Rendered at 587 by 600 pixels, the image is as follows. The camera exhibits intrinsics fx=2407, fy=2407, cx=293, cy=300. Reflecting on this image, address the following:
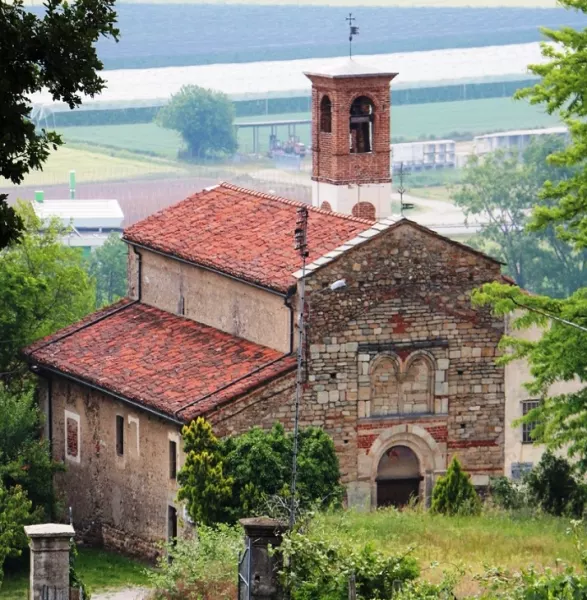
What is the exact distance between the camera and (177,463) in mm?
40719

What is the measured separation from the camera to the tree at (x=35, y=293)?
4703 centimetres

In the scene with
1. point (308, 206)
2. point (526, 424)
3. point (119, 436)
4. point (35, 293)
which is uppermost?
point (308, 206)

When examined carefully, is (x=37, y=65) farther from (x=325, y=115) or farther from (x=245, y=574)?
(x=325, y=115)

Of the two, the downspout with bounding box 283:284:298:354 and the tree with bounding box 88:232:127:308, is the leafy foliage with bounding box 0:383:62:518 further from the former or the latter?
the tree with bounding box 88:232:127:308

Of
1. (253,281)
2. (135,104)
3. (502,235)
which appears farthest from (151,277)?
(135,104)

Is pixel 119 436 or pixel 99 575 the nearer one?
pixel 99 575

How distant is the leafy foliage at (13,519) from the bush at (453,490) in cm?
684

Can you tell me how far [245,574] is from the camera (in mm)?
29781

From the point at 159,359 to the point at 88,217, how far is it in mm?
99495

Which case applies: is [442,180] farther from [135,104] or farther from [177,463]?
[177,463]

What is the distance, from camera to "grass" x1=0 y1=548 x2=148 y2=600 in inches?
1550

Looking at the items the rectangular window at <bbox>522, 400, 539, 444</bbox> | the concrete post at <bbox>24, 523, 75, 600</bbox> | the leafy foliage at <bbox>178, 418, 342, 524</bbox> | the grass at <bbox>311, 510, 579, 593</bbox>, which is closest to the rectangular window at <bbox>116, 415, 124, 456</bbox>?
the leafy foliage at <bbox>178, 418, 342, 524</bbox>

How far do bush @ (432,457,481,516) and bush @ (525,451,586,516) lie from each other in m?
0.98

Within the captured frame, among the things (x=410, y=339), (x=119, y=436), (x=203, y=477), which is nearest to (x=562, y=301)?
(x=410, y=339)
